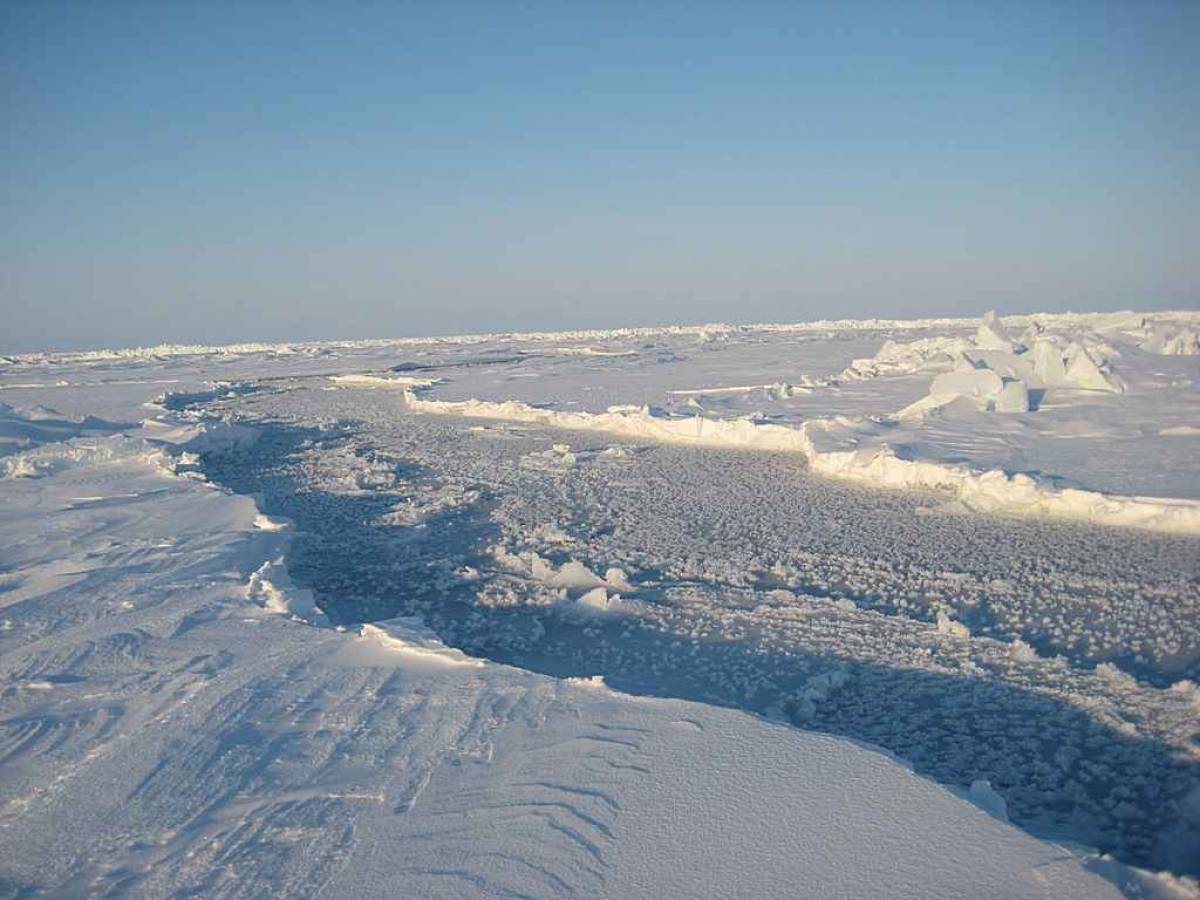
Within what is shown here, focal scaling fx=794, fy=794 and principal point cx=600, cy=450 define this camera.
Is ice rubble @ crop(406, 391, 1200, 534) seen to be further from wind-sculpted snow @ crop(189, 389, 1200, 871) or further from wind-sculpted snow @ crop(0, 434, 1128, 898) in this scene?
wind-sculpted snow @ crop(0, 434, 1128, 898)

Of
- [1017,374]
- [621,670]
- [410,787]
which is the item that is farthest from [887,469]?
[410,787]

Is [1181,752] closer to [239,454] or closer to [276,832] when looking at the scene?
[276,832]

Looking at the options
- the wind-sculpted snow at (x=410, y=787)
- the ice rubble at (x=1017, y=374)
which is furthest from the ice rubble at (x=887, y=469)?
the wind-sculpted snow at (x=410, y=787)

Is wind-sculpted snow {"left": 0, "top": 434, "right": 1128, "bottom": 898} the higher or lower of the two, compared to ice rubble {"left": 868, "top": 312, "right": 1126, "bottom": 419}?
lower

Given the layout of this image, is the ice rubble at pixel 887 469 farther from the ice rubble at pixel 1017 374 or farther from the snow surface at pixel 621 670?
the ice rubble at pixel 1017 374

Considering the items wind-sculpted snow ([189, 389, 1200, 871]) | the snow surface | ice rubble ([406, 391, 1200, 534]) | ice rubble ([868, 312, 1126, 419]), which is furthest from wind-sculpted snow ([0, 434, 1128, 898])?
ice rubble ([868, 312, 1126, 419])

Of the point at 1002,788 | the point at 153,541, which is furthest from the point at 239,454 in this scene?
the point at 1002,788
